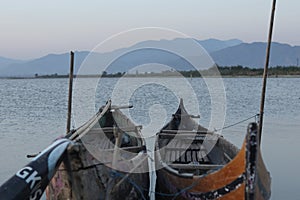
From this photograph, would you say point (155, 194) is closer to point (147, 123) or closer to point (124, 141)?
point (124, 141)

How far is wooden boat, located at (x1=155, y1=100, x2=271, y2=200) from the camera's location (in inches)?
263

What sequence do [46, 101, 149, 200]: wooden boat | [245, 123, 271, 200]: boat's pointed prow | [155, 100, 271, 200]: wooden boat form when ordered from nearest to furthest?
[245, 123, 271, 200]: boat's pointed prow < [155, 100, 271, 200]: wooden boat < [46, 101, 149, 200]: wooden boat

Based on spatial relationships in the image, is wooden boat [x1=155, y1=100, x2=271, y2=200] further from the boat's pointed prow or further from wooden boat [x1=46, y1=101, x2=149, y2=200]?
wooden boat [x1=46, y1=101, x2=149, y2=200]

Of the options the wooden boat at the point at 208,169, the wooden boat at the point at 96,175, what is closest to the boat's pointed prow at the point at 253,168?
the wooden boat at the point at 208,169

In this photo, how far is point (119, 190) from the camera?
7922mm

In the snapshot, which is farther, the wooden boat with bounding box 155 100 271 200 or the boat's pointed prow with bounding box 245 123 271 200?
the wooden boat with bounding box 155 100 271 200

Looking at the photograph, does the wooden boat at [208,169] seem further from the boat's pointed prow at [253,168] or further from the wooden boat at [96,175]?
the wooden boat at [96,175]

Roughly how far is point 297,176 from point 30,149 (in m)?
11.1

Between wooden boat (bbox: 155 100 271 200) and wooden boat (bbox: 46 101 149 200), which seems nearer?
wooden boat (bbox: 155 100 271 200)

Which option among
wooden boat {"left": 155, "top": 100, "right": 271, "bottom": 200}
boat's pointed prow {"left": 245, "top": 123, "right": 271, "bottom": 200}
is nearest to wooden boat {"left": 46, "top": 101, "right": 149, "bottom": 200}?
wooden boat {"left": 155, "top": 100, "right": 271, "bottom": 200}

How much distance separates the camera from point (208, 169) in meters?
8.68

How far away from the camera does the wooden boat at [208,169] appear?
21.9 ft

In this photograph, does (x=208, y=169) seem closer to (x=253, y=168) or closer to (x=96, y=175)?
(x=253, y=168)

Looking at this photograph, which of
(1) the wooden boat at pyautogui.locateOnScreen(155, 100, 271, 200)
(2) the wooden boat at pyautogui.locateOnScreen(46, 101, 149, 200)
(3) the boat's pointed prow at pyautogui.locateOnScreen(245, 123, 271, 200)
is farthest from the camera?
(2) the wooden boat at pyautogui.locateOnScreen(46, 101, 149, 200)
